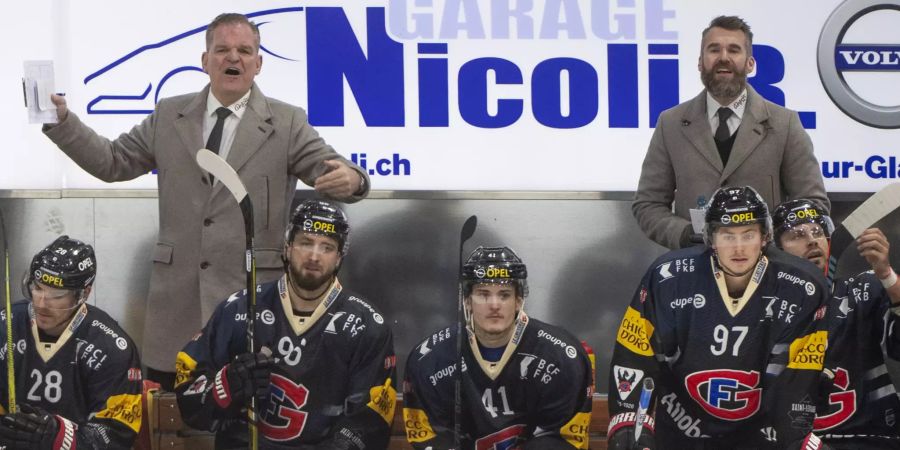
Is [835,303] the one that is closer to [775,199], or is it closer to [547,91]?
[775,199]

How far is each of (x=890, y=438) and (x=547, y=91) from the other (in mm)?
2063

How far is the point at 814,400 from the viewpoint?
14.0 feet

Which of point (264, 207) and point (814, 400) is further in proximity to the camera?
point (264, 207)

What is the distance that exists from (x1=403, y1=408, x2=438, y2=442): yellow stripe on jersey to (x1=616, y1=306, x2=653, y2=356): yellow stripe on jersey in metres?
0.70

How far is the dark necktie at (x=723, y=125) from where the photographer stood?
16.2 ft

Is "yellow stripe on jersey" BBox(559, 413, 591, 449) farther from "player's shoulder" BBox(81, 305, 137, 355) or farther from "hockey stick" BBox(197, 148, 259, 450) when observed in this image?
"player's shoulder" BBox(81, 305, 137, 355)

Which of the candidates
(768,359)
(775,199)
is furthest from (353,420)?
(775,199)

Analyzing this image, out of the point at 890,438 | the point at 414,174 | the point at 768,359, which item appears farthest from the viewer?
the point at 414,174

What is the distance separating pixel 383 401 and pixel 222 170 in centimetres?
95

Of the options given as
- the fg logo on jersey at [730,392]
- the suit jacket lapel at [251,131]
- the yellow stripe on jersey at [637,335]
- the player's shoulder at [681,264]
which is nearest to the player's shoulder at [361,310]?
the suit jacket lapel at [251,131]

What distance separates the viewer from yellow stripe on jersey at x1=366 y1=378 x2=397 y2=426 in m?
4.48

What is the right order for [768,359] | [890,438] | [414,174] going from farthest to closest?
[414,174] → [890,438] → [768,359]

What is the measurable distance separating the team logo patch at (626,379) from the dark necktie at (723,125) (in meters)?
1.11

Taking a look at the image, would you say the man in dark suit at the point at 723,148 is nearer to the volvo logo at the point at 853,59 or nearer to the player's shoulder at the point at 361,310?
the volvo logo at the point at 853,59
